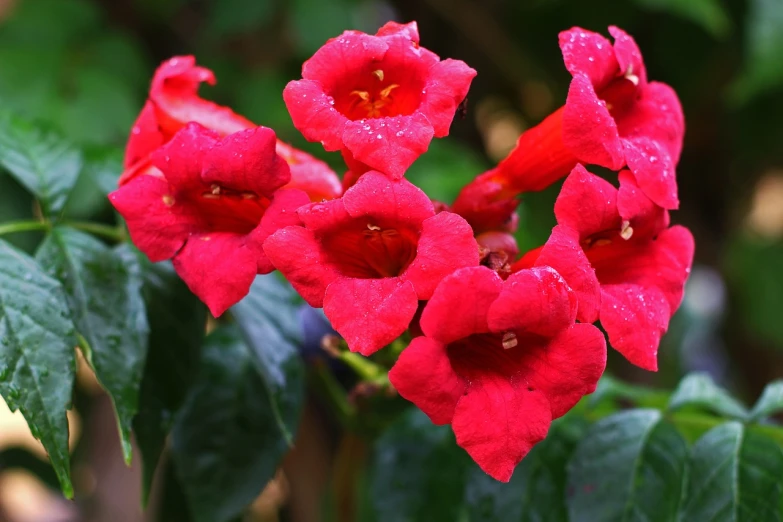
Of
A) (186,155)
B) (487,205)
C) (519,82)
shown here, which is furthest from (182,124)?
(519,82)

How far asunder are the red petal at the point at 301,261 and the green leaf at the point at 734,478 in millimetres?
454

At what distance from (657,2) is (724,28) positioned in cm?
25

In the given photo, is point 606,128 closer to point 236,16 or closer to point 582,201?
point 582,201

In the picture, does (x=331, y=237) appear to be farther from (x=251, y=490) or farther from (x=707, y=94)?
(x=707, y=94)

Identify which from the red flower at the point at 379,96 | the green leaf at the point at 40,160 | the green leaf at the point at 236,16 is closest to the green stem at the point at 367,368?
the red flower at the point at 379,96

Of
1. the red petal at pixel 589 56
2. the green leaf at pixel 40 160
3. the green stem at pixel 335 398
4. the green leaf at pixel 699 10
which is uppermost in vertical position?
the red petal at pixel 589 56

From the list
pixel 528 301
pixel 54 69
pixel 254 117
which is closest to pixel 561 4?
pixel 254 117

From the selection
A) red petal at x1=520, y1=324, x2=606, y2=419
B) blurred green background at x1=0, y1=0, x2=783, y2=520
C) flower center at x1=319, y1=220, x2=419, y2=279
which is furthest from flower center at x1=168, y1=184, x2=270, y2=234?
blurred green background at x1=0, y1=0, x2=783, y2=520

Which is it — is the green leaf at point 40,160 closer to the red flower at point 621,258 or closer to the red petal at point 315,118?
the red petal at point 315,118

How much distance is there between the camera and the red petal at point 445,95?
0.63m

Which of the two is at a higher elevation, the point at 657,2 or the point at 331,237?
the point at 331,237

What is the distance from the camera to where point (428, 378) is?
0.56 meters

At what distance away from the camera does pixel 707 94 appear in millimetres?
1884

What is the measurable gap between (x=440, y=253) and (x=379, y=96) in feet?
0.70
